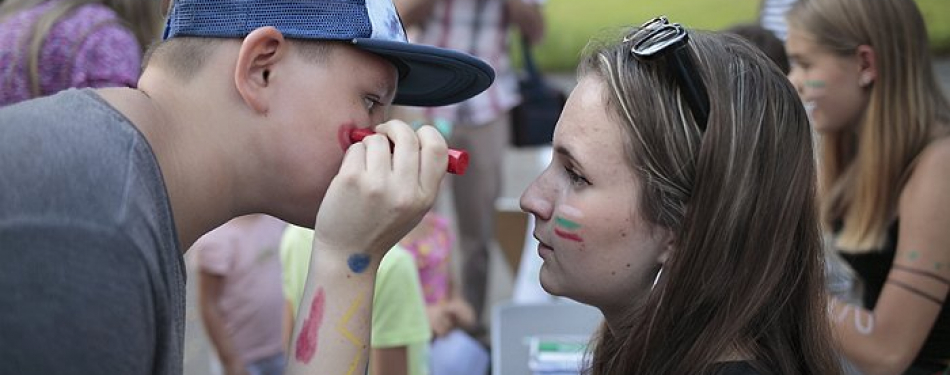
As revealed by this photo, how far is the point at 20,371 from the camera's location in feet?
3.85

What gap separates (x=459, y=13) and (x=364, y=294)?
350 cm

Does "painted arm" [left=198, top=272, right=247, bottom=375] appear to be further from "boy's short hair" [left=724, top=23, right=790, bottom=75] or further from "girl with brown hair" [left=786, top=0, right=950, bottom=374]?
"girl with brown hair" [left=786, top=0, right=950, bottom=374]

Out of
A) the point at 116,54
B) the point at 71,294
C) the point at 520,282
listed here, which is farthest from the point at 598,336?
the point at 520,282

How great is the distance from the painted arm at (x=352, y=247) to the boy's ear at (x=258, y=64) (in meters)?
0.16

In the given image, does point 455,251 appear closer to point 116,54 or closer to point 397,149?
point 116,54

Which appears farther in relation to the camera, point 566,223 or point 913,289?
point 913,289

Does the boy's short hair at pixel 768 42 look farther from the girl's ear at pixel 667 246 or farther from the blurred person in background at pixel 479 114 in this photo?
the blurred person in background at pixel 479 114

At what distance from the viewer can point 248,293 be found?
3.83 metres

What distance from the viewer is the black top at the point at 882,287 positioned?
2680mm

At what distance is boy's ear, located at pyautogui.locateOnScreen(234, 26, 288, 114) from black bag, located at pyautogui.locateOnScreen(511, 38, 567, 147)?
12.0 feet

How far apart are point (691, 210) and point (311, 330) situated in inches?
23.7

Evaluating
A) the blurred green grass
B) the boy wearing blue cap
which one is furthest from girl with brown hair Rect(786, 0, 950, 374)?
the blurred green grass

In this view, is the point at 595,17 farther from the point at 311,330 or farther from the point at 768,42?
the point at 311,330

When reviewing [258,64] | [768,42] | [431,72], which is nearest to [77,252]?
[258,64]
